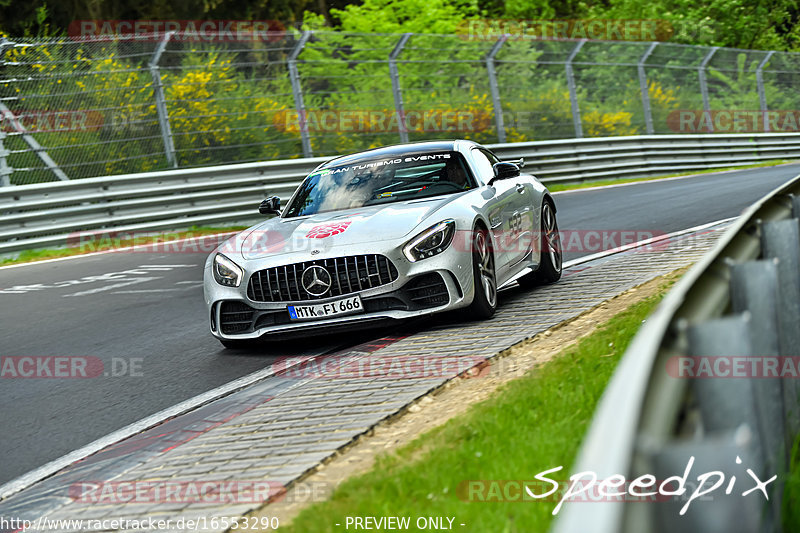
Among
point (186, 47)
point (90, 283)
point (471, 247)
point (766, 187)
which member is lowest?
point (766, 187)

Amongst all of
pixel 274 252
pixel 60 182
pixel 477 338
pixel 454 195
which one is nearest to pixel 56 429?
pixel 274 252

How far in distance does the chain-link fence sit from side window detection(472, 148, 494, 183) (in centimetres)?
947

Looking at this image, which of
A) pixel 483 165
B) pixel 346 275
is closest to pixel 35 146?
pixel 483 165

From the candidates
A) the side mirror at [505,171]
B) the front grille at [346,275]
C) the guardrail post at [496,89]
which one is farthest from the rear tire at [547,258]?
the guardrail post at [496,89]

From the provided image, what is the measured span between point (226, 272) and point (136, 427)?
6.94 feet

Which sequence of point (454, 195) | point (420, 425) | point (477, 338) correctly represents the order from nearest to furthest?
1. point (420, 425)
2. point (477, 338)
3. point (454, 195)

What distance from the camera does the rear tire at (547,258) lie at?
9.78 metres

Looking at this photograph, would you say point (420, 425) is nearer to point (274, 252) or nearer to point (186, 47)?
point (274, 252)

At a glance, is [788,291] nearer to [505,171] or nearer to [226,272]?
[226,272]

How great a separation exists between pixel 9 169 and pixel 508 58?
468 inches

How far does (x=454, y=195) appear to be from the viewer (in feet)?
27.5

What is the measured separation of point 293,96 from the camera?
1967 cm

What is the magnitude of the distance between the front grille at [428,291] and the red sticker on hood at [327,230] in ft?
2.27

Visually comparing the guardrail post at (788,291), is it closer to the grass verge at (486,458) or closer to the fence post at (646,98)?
the grass verge at (486,458)
